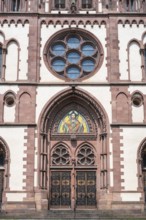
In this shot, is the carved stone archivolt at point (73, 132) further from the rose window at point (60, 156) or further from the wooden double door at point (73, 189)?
the wooden double door at point (73, 189)

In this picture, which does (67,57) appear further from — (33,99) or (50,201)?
(50,201)

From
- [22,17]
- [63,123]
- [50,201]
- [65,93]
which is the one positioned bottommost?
[50,201]

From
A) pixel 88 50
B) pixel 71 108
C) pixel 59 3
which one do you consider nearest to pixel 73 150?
pixel 71 108

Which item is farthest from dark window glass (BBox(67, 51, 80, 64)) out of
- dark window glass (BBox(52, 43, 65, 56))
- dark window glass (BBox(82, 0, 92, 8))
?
dark window glass (BBox(82, 0, 92, 8))

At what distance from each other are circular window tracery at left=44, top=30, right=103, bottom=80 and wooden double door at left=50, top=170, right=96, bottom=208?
6.57 metres

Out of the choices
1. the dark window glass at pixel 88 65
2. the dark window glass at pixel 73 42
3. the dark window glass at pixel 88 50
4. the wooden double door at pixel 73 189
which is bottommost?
the wooden double door at pixel 73 189

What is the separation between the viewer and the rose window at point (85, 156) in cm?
2598

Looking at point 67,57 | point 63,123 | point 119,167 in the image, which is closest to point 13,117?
point 63,123

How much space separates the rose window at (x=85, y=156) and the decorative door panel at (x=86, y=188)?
0.66 meters

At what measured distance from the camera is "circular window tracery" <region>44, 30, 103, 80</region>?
1069 inches

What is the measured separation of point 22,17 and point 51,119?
24.7ft

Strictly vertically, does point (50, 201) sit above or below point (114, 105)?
below

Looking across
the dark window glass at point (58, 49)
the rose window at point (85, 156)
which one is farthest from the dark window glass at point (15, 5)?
the rose window at point (85, 156)

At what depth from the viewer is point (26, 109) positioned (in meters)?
25.7
